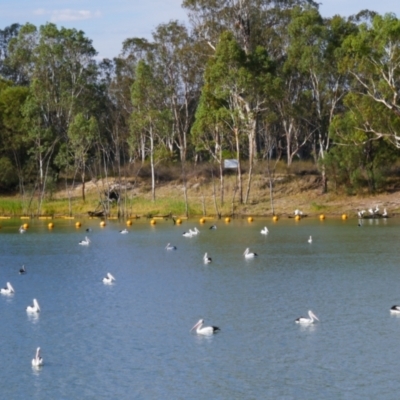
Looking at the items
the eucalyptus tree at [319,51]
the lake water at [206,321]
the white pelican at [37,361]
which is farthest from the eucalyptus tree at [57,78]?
the white pelican at [37,361]

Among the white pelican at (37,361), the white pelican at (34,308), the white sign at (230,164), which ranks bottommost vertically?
the white pelican at (37,361)

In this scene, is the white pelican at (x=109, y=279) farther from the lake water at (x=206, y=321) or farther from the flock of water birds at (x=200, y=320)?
the lake water at (x=206, y=321)

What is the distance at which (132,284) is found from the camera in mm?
35625

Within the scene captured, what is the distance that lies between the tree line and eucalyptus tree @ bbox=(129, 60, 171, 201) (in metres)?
0.15

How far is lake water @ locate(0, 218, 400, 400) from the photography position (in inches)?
833

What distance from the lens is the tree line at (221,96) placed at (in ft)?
213

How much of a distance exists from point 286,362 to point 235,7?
177ft

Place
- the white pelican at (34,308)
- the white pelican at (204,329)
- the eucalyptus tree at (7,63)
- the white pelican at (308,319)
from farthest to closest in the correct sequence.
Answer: the eucalyptus tree at (7,63), the white pelican at (34,308), the white pelican at (308,319), the white pelican at (204,329)

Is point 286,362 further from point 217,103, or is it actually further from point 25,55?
point 25,55

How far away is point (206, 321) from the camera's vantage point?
2753 cm

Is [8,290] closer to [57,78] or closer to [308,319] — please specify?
[308,319]

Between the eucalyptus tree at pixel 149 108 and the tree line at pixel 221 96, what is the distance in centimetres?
15

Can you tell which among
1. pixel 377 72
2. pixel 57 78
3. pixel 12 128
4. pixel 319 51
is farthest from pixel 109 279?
pixel 57 78

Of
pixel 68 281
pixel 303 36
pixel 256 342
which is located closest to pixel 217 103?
pixel 303 36
